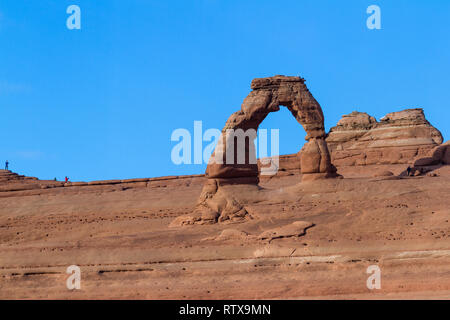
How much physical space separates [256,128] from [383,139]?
649 inches

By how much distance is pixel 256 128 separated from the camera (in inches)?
918

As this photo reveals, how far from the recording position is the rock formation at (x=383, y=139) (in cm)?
3538

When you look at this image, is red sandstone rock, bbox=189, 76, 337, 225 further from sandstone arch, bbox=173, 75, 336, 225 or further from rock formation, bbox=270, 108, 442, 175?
rock formation, bbox=270, 108, 442, 175

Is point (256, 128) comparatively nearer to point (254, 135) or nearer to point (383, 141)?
point (254, 135)

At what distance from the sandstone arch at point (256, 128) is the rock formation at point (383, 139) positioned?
13.0 m

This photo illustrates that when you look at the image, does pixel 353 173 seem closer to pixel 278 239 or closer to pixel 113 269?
pixel 278 239

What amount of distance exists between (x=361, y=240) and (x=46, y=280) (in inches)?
346

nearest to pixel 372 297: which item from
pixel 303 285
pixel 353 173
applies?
pixel 303 285

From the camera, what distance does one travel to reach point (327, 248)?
54.7 ft

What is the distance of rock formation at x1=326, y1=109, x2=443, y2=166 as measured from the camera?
35375 millimetres

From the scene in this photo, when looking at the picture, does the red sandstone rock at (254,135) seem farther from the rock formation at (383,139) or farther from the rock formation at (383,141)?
the rock formation at (383,139)

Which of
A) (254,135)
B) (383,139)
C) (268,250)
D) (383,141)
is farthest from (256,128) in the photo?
(383,139)

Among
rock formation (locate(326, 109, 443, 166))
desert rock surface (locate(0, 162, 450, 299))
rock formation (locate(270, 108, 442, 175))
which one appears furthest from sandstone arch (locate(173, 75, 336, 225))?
rock formation (locate(326, 109, 443, 166))

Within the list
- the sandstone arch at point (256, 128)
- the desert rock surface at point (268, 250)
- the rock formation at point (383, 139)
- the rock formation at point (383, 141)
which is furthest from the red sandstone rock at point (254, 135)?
the rock formation at point (383, 139)
